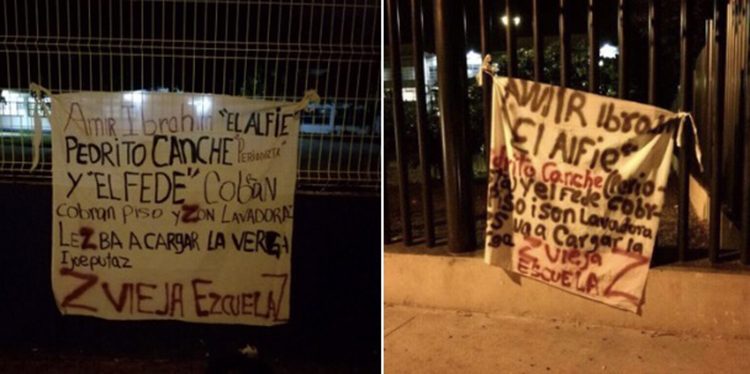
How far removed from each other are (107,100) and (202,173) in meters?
0.74

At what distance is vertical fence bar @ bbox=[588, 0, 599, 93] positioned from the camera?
504 centimetres

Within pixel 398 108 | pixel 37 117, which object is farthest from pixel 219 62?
pixel 398 108

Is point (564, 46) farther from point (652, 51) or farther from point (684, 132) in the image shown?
point (684, 132)

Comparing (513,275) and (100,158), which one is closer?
(100,158)

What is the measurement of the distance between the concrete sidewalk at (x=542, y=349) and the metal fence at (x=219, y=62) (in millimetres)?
1054

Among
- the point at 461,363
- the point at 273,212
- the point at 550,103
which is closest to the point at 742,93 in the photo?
the point at 550,103

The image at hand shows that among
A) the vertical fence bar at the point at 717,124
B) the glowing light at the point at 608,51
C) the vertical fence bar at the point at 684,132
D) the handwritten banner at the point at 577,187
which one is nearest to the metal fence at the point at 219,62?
the handwritten banner at the point at 577,187

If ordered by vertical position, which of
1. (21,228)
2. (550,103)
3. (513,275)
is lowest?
(513,275)

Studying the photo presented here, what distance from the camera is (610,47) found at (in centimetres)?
1245

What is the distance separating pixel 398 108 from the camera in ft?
18.7

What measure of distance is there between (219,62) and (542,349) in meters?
2.65

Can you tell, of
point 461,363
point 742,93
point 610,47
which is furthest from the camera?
point 610,47

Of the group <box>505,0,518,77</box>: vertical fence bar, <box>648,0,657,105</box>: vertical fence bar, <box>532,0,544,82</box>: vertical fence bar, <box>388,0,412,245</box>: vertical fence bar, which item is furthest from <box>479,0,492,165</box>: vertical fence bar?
<box>648,0,657,105</box>: vertical fence bar

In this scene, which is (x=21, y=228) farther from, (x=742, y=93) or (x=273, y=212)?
(x=742, y=93)
